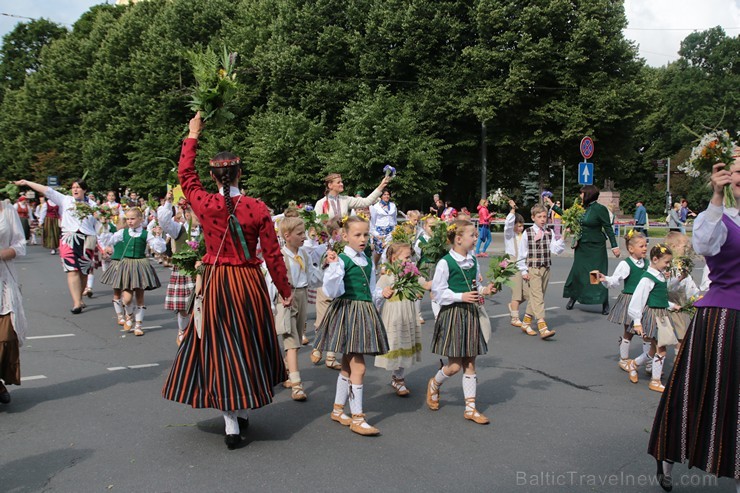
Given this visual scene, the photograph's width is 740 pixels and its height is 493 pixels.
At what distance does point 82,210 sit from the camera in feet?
37.0

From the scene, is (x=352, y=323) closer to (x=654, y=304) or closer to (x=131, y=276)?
(x=654, y=304)

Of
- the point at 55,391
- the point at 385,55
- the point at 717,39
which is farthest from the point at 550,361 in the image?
the point at 717,39

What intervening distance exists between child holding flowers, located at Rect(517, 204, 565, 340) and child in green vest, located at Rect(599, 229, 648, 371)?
1.86 meters

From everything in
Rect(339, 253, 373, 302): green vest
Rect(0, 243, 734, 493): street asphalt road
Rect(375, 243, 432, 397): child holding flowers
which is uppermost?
Rect(339, 253, 373, 302): green vest

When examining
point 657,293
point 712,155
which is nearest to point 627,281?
point 657,293

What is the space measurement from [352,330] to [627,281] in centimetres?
393

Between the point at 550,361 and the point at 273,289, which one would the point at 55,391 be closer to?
the point at 273,289

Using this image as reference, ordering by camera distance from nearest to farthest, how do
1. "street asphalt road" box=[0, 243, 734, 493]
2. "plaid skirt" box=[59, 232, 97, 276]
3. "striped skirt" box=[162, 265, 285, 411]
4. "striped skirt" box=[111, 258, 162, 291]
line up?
"street asphalt road" box=[0, 243, 734, 493] → "striped skirt" box=[162, 265, 285, 411] → "striped skirt" box=[111, 258, 162, 291] → "plaid skirt" box=[59, 232, 97, 276]

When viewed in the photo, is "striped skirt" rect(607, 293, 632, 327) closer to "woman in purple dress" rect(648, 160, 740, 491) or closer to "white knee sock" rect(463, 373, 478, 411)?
"white knee sock" rect(463, 373, 478, 411)

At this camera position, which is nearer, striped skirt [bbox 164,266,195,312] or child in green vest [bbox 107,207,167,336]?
striped skirt [bbox 164,266,195,312]

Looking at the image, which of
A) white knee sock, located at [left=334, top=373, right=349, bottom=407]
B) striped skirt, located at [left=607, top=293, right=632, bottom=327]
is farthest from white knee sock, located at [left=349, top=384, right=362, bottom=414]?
striped skirt, located at [left=607, top=293, right=632, bottom=327]

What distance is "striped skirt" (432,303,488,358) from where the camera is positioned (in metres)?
5.73

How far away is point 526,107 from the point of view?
99.6 feet

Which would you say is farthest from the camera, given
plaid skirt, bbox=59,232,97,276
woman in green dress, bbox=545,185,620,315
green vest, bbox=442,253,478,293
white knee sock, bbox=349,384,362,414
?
woman in green dress, bbox=545,185,620,315
